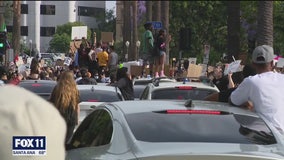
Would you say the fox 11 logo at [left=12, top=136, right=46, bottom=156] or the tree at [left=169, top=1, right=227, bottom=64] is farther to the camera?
the tree at [left=169, top=1, right=227, bottom=64]

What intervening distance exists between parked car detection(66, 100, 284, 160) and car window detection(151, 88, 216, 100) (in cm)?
525

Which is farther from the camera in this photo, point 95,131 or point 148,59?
point 148,59

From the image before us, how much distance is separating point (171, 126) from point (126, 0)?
38.8 m

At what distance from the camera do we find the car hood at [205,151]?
4.33m

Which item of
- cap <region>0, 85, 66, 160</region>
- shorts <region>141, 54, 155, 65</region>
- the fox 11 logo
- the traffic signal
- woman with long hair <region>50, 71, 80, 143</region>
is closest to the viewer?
cap <region>0, 85, 66, 160</region>

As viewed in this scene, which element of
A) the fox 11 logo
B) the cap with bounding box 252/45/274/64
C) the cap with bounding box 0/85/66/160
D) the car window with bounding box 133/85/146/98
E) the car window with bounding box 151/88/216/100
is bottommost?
the car window with bounding box 133/85/146/98

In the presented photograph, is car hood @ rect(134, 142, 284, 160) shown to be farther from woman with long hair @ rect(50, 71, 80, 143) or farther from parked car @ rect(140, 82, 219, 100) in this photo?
parked car @ rect(140, 82, 219, 100)

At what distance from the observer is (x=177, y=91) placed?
1131cm

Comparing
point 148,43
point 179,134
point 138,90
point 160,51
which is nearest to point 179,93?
point 138,90

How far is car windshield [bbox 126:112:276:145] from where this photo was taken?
479cm

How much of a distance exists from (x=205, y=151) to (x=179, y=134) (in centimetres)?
46

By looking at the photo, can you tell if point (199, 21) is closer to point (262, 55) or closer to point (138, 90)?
point (138, 90)

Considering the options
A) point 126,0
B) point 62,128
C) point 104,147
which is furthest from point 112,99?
point 126,0

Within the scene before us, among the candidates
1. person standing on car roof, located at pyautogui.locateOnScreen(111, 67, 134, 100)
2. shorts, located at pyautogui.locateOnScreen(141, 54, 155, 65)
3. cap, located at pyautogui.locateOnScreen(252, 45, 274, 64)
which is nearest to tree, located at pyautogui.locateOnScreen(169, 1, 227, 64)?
shorts, located at pyautogui.locateOnScreen(141, 54, 155, 65)
